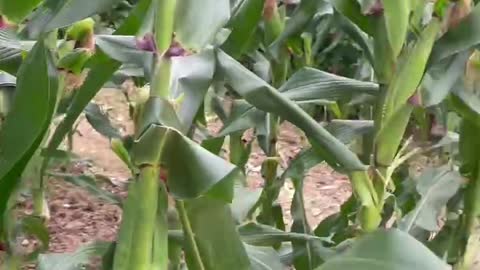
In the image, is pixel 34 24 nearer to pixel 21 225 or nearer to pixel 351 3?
pixel 351 3

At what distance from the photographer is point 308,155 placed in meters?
1.02

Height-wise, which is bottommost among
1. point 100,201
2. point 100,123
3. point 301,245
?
point 100,201

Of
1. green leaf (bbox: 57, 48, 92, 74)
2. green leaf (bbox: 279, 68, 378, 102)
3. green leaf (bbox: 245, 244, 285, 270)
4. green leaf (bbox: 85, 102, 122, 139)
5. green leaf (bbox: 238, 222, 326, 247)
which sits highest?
green leaf (bbox: 57, 48, 92, 74)

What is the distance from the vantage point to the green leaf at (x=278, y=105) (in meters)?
0.61

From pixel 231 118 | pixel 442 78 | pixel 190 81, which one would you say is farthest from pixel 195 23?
pixel 231 118

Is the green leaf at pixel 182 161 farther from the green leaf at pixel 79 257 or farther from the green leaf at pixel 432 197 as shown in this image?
the green leaf at pixel 432 197

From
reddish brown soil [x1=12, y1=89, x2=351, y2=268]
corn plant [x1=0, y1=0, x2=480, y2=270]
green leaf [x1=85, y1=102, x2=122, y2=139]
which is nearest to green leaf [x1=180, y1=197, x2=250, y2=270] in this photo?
corn plant [x1=0, y1=0, x2=480, y2=270]

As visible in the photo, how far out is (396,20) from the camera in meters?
0.63

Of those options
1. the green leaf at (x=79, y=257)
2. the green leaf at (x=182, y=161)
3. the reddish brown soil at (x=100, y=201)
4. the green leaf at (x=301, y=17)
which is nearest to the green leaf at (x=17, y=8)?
the green leaf at (x=182, y=161)

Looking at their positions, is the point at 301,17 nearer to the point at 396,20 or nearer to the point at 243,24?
the point at 243,24

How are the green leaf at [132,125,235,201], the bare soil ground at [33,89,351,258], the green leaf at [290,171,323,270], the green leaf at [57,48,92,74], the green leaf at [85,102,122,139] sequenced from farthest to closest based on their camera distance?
the bare soil ground at [33,89,351,258] → the green leaf at [85,102,122,139] → the green leaf at [290,171,323,270] → the green leaf at [57,48,92,74] → the green leaf at [132,125,235,201]

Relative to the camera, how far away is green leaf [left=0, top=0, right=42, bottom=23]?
1.80 feet

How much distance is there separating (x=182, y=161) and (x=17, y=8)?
0.15 metres

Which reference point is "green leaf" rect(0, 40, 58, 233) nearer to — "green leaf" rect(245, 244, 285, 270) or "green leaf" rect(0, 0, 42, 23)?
"green leaf" rect(0, 0, 42, 23)
